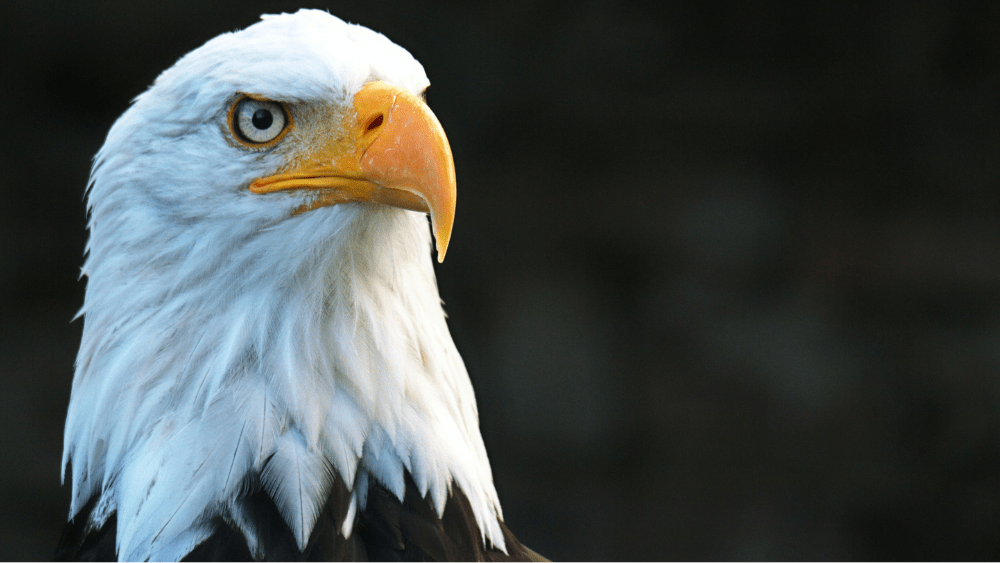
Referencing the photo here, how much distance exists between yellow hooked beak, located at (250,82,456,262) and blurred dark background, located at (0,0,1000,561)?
222 cm

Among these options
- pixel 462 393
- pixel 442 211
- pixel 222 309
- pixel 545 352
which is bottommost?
pixel 545 352

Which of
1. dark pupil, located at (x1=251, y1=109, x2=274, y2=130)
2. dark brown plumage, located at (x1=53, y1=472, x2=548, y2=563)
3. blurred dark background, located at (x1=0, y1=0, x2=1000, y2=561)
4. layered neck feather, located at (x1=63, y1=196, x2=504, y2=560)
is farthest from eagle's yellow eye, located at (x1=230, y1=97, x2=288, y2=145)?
blurred dark background, located at (x1=0, y1=0, x2=1000, y2=561)

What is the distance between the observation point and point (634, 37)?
3.32 meters

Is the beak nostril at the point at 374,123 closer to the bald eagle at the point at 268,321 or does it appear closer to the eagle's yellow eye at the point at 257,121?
the bald eagle at the point at 268,321

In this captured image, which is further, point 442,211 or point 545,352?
point 545,352

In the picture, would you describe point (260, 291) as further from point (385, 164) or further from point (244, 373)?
point (385, 164)

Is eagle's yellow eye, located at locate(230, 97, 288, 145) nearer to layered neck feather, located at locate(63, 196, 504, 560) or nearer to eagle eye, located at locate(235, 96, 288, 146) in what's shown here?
eagle eye, located at locate(235, 96, 288, 146)

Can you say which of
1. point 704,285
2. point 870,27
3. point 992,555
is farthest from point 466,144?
point 992,555

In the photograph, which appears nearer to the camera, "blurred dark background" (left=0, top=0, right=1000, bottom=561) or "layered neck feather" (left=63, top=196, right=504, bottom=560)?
"layered neck feather" (left=63, top=196, right=504, bottom=560)

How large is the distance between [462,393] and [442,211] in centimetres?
40

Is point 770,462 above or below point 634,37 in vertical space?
below

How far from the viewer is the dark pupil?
44.6 inches

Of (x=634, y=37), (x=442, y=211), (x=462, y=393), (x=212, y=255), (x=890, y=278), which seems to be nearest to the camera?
(x=442, y=211)

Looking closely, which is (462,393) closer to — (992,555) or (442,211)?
(442,211)
